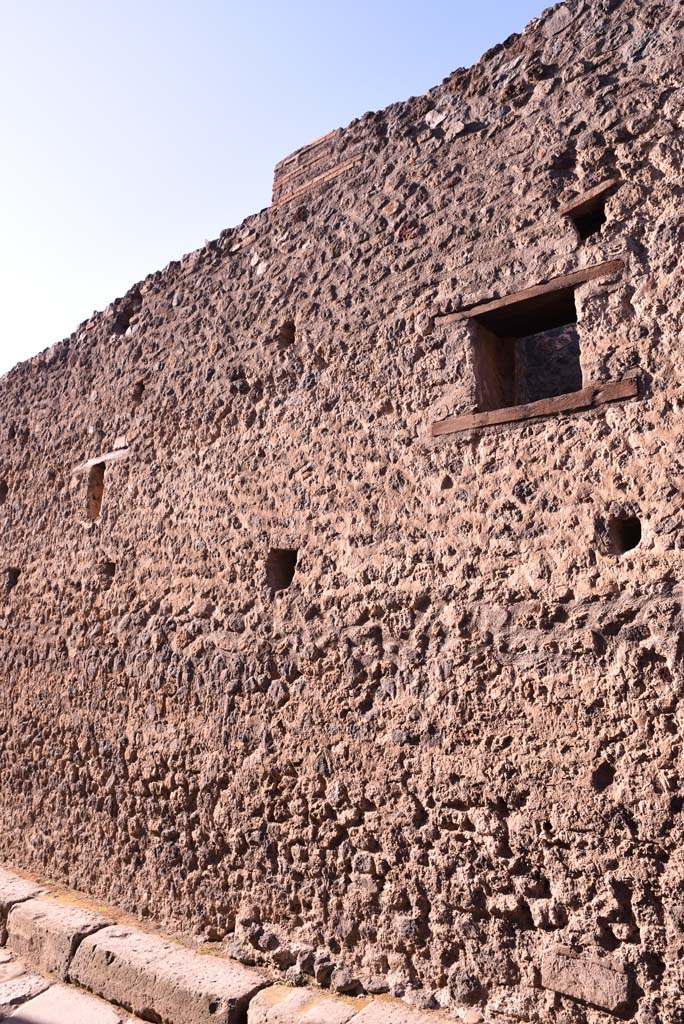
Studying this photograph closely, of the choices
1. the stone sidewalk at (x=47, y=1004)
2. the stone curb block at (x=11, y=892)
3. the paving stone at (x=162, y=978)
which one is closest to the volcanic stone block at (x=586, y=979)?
the paving stone at (x=162, y=978)

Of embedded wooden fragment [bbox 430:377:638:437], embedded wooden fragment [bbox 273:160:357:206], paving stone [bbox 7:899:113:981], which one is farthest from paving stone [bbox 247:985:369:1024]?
embedded wooden fragment [bbox 273:160:357:206]

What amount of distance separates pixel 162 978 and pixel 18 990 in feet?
2.85

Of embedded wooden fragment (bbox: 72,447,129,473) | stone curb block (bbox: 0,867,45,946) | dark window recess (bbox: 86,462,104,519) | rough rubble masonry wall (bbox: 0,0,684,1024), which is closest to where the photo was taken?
rough rubble masonry wall (bbox: 0,0,684,1024)

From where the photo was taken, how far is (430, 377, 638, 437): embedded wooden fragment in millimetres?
2949

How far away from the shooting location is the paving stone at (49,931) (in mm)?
3791

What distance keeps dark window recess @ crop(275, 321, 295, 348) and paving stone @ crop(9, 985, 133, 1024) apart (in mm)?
3163

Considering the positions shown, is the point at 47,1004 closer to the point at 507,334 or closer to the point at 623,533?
the point at 623,533

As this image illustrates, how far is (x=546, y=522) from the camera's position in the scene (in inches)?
118

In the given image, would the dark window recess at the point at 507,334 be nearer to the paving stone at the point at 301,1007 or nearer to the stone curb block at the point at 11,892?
the paving stone at the point at 301,1007

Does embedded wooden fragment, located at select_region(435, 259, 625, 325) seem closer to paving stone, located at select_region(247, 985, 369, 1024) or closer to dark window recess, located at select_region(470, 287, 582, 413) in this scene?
dark window recess, located at select_region(470, 287, 582, 413)

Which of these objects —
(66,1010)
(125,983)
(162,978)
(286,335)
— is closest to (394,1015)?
→ (162,978)

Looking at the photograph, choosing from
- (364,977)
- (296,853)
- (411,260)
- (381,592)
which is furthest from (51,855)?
(411,260)

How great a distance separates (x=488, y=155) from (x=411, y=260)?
0.56 m

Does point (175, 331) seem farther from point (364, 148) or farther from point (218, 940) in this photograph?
point (218, 940)
